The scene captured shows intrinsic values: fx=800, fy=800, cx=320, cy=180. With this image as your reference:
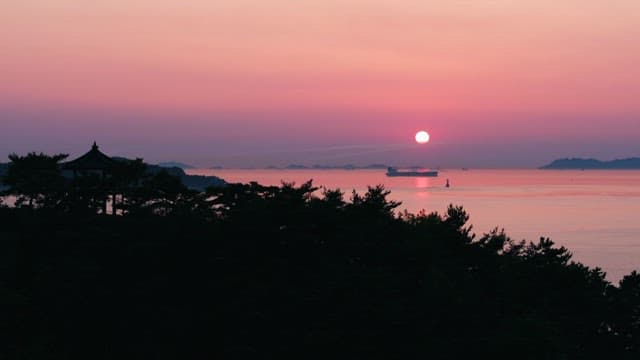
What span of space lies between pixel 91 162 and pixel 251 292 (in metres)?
23.8

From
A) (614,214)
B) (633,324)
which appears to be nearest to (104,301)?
(633,324)

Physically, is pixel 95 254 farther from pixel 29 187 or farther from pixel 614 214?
pixel 614 214

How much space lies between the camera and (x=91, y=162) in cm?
4578

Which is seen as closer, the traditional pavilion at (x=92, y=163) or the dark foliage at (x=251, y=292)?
the dark foliage at (x=251, y=292)

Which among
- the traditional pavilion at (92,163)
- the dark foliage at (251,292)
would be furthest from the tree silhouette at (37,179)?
the dark foliage at (251,292)

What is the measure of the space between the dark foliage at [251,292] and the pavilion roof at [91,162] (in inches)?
372

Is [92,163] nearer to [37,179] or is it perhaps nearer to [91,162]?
[91,162]

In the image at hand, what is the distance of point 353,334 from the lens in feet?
78.9

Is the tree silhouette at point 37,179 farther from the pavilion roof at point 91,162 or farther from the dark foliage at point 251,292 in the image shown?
the dark foliage at point 251,292

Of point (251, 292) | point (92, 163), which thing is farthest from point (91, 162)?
point (251, 292)

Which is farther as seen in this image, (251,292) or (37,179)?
(37,179)

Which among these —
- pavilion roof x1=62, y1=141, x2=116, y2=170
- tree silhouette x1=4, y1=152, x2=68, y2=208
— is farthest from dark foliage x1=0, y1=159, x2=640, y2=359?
tree silhouette x1=4, y1=152, x2=68, y2=208

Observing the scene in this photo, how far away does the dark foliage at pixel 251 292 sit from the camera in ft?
78.1

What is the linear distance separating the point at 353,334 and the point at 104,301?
7.93 metres
